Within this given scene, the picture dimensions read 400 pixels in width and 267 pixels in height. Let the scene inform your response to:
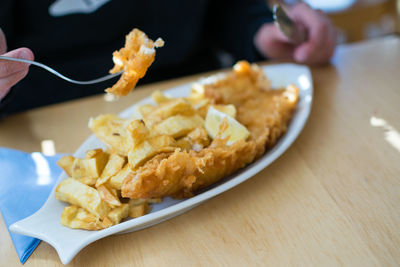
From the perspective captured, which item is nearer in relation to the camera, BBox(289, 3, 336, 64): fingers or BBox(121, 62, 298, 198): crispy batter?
BBox(121, 62, 298, 198): crispy batter

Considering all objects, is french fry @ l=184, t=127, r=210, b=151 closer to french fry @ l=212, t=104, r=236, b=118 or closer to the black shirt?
french fry @ l=212, t=104, r=236, b=118

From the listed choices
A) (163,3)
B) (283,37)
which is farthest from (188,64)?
(283,37)

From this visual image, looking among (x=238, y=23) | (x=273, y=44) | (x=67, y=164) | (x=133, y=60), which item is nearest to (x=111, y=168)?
(x=67, y=164)

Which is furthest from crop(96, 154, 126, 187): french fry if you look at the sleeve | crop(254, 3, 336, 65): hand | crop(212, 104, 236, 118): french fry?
the sleeve

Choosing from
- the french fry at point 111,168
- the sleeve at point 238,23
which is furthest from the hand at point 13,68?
the sleeve at point 238,23

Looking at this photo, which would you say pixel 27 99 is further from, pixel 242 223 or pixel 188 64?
pixel 242 223

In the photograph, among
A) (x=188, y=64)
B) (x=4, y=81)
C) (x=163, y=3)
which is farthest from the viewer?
(x=188, y=64)

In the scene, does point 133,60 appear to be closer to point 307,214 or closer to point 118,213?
point 118,213
